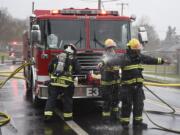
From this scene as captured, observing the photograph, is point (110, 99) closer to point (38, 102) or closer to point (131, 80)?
point (131, 80)

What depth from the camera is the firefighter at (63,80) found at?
913cm

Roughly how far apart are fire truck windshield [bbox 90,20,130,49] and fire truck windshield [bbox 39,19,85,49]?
27 cm

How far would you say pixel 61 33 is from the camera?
34.3ft

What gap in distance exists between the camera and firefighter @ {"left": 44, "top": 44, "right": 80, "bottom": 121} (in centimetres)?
913

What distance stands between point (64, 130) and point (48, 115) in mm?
909

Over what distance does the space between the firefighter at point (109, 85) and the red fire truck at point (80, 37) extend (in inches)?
22.4

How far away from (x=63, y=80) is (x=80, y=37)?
176 centimetres

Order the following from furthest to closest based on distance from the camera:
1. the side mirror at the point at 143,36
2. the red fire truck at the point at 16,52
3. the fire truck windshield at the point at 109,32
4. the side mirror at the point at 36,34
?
the red fire truck at the point at 16,52, the fire truck windshield at the point at 109,32, the side mirror at the point at 143,36, the side mirror at the point at 36,34

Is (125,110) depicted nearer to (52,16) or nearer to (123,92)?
(123,92)

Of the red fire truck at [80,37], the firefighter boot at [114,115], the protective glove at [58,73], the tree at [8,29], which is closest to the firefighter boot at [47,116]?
the protective glove at [58,73]

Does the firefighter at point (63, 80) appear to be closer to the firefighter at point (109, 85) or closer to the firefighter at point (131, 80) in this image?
the firefighter at point (109, 85)

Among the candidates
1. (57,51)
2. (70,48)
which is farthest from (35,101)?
(70,48)

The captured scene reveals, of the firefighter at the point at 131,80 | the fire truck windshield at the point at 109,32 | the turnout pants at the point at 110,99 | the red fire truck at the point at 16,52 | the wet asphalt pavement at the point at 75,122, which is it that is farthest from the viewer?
the red fire truck at the point at 16,52

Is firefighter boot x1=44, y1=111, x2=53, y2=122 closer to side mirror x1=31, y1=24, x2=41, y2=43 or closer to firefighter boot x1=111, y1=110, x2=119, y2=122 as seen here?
firefighter boot x1=111, y1=110, x2=119, y2=122
